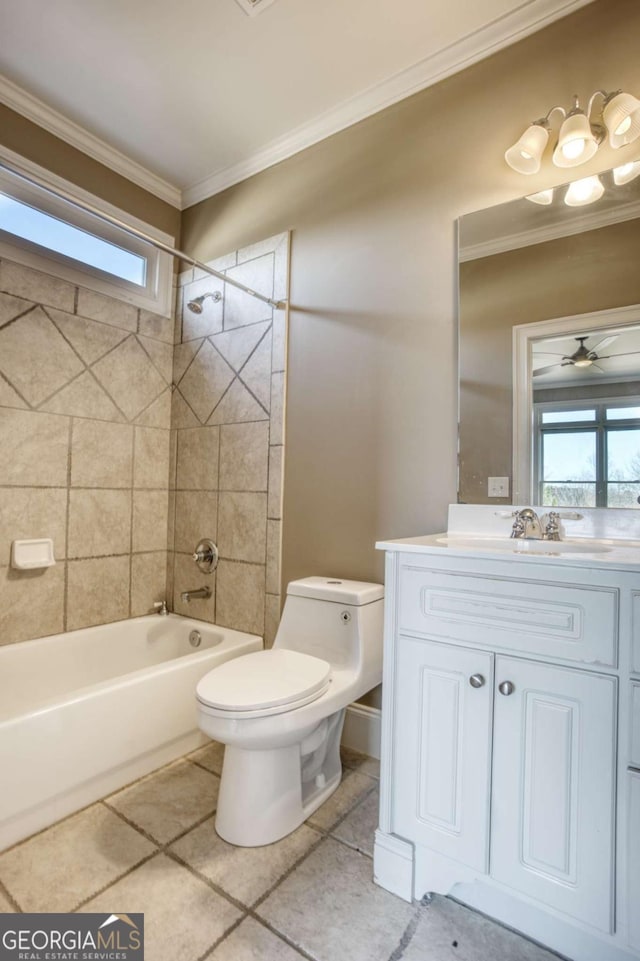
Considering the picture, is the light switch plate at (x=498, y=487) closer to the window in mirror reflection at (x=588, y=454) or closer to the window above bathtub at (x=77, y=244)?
the window in mirror reflection at (x=588, y=454)

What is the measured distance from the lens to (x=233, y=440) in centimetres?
234

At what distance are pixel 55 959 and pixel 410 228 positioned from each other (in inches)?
94.6

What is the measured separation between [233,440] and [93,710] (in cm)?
129

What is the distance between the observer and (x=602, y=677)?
0.96 metres

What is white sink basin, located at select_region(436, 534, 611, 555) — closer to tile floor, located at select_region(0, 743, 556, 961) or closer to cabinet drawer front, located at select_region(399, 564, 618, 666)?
cabinet drawer front, located at select_region(399, 564, 618, 666)

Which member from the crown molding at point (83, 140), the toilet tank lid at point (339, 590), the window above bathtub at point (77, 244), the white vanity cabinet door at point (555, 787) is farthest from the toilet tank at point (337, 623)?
the crown molding at point (83, 140)

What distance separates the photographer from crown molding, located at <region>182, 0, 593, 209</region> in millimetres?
1579

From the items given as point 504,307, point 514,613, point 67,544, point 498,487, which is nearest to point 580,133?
point 504,307

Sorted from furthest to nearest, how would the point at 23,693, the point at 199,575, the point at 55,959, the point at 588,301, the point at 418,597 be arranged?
the point at 199,575
the point at 23,693
the point at 588,301
the point at 418,597
the point at 55,959

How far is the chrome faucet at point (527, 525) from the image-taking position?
4.98 feet

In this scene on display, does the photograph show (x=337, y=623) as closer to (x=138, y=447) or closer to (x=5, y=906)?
(x=5, y=906)

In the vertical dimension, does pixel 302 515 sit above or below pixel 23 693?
above

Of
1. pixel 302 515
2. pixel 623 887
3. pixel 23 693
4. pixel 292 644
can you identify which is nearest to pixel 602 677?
pixel 623 887

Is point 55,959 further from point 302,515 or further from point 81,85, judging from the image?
point 81,85
